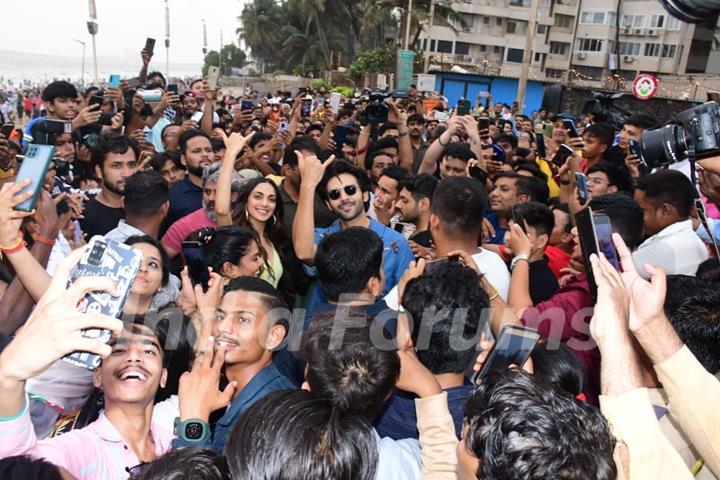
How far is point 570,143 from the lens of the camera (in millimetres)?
6137

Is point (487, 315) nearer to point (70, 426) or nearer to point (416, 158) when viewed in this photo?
point (70, 426)

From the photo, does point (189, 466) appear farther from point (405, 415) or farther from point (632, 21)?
point (632, 21)

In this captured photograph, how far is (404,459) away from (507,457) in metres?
0.62

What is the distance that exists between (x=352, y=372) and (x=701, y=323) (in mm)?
1229

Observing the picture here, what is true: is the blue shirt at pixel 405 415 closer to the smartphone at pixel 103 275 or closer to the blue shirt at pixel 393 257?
the smartphone at pixel 103 275

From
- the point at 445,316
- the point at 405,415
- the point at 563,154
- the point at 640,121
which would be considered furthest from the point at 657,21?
the point at 405,415

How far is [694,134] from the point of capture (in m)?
2.65

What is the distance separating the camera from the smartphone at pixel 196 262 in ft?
10.8

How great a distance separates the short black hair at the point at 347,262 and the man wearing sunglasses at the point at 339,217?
0.46 m

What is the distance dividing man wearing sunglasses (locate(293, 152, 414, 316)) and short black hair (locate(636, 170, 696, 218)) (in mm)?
1673

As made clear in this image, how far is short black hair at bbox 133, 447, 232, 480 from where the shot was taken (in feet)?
4.34

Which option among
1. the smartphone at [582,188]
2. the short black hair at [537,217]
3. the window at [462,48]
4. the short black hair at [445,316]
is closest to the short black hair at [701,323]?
the short black hair at [445,316]

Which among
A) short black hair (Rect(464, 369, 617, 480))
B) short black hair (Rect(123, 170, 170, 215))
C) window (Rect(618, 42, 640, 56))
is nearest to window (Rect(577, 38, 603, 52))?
window (Rect(618, 42, 640, 56))

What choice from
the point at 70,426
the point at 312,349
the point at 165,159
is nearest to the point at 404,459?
the point at 312,349
